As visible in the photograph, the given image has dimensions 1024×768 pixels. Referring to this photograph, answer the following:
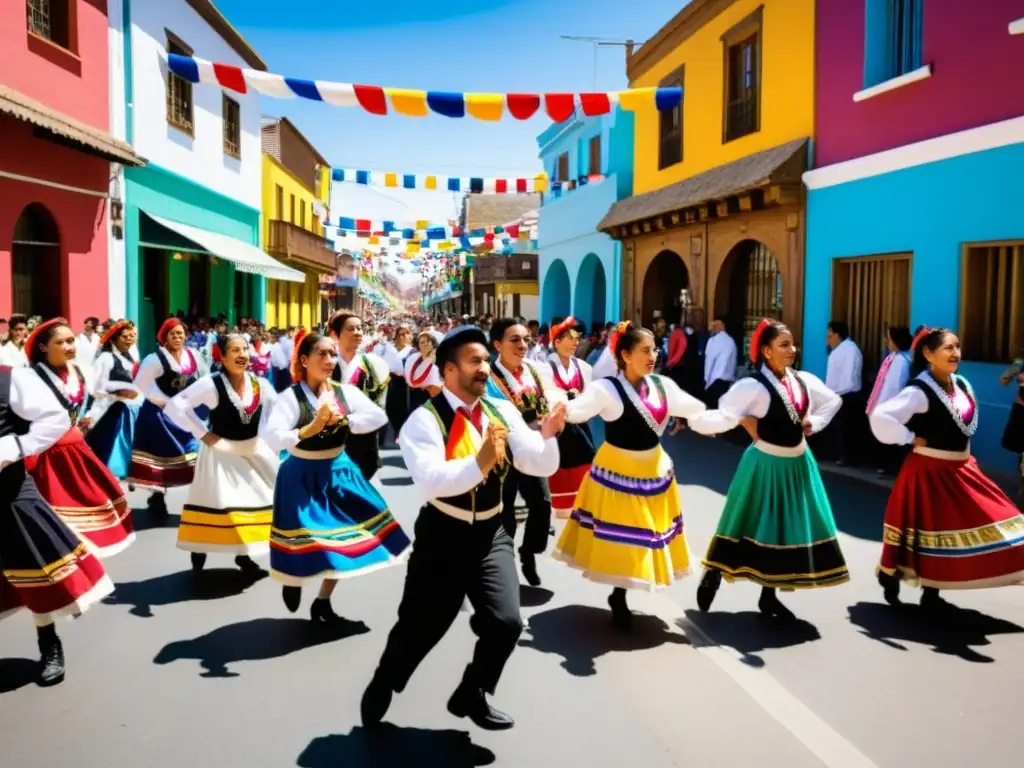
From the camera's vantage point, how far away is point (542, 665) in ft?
15.4

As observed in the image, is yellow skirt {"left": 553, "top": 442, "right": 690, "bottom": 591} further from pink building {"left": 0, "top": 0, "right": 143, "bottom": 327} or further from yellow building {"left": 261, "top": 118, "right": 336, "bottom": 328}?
yellow building {"left": 261, "top": 118, "right": 336, "bottom": 328}

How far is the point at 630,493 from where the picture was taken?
208 inches

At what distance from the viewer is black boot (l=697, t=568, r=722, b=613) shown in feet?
18.2

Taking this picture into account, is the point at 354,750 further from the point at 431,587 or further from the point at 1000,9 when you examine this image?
the point at 1000,9

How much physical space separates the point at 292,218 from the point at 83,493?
1182 inches

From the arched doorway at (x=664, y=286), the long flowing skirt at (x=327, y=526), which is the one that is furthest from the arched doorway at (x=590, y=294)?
the long flowing skirt at (x=327, y=526)

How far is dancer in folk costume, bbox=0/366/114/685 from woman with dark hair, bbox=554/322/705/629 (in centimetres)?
259

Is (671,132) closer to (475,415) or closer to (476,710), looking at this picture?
(475,415)

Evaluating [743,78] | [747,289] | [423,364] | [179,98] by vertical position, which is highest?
[179,98]

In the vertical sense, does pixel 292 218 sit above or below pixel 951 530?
above

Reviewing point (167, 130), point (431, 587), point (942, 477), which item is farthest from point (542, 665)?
point (167, 130)

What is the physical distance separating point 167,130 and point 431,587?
17687mm

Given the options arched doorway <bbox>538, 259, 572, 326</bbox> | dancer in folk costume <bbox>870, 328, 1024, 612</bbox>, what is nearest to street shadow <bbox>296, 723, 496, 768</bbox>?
dancer in folk costume <bbox>870, 328, 1024, 612</bbox>

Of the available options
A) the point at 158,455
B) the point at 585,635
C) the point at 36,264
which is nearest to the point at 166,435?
the point at 158,455
